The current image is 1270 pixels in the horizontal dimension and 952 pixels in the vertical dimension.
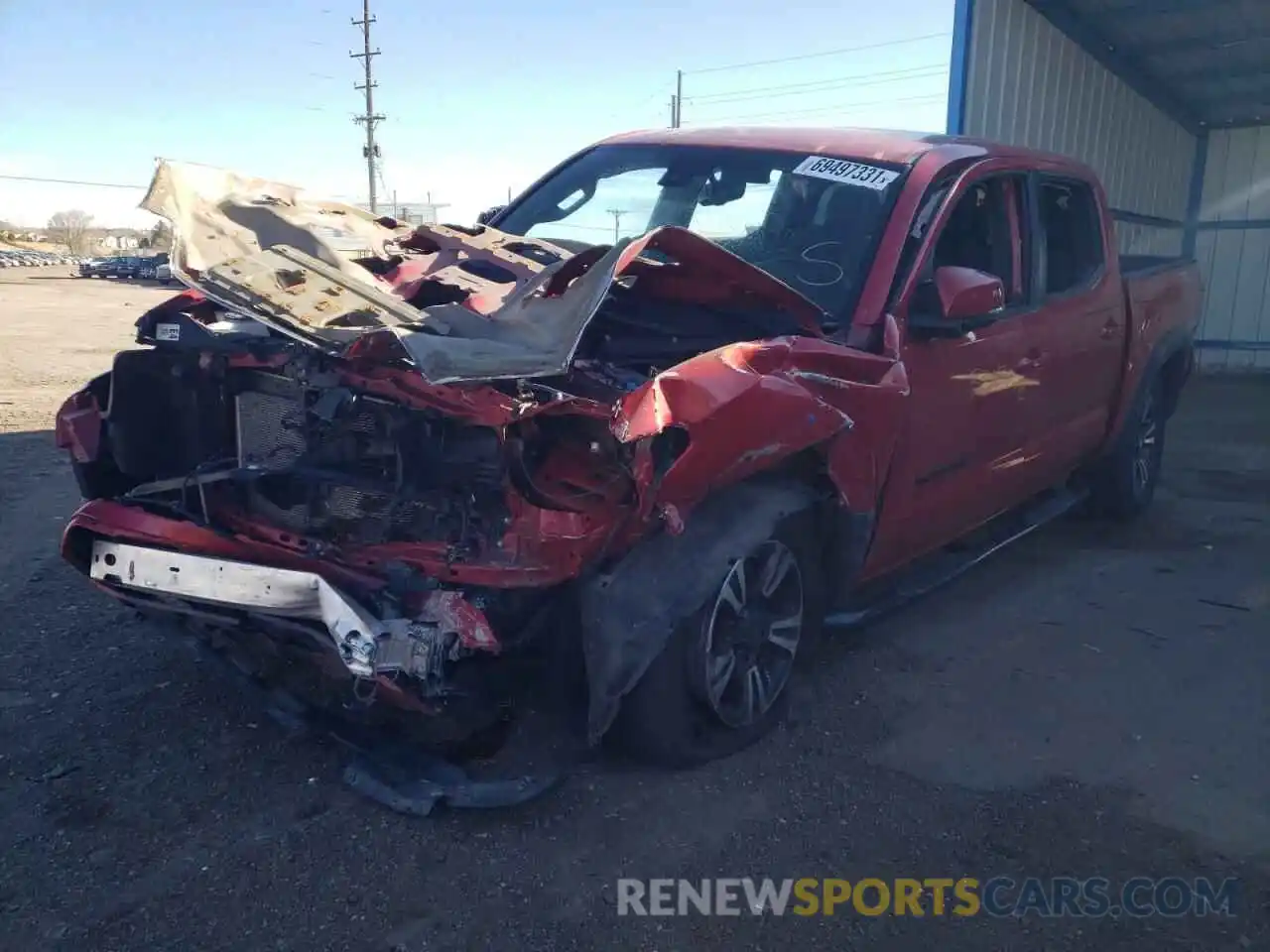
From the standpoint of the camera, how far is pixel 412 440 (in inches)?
118

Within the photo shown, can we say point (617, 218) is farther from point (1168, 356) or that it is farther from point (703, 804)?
point (1168, 356)

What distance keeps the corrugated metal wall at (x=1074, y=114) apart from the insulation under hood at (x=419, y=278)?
6.23 m

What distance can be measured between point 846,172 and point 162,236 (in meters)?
2.47

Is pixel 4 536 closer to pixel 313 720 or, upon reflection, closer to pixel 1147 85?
pixel 313 720

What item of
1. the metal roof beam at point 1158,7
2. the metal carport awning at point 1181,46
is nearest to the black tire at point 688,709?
the metal carport awning at point 1181,46

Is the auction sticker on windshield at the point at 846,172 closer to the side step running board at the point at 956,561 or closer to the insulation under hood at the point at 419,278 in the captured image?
the insulation under hood at the point at 419,278

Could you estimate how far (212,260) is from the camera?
3037mm

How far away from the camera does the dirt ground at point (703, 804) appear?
255 cm

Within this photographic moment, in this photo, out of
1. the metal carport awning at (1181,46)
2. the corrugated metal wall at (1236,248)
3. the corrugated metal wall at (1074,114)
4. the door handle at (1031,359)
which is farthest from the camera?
the corrugated metal wall at (1236,248)

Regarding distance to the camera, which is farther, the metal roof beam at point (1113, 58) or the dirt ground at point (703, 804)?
the metal roof beam at point (1113, 58)

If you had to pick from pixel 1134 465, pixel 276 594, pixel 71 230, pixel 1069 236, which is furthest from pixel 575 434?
pixel 71 230

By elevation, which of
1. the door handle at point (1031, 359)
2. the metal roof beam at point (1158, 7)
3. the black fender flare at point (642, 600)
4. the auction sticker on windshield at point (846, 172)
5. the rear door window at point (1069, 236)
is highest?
the metal roof beam at point (1158, 7)

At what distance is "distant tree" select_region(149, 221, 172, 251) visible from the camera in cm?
293

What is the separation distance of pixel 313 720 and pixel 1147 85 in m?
11.8
